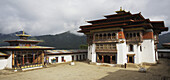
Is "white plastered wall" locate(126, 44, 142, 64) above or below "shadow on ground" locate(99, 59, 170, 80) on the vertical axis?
above

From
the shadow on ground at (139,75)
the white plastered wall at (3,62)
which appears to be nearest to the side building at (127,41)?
the shadow on ground at (139,75)

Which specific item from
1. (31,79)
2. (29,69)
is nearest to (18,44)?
(29,69)

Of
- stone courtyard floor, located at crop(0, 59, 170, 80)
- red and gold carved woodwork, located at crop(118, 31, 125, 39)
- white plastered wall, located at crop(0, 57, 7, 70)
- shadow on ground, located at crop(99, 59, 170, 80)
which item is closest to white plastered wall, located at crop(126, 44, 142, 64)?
red and gold carved woodwork, located at crop(118, 31, 125, 39)

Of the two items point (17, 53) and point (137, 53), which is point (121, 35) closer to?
point (137, 53)

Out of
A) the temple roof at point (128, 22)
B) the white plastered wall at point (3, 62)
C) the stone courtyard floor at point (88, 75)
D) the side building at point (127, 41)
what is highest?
the temple roof at point (128, 22)

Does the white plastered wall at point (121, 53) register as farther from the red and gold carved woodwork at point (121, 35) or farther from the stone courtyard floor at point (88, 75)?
the stone courtyard floor at point (88, 75)

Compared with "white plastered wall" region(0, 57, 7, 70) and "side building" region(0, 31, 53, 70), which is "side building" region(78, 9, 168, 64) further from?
"white plastered wall" region(0, 57, 7, 70)

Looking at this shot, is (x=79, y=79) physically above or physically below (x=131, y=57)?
below

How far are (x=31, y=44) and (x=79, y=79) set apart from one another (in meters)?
16.7

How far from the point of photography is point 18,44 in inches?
982

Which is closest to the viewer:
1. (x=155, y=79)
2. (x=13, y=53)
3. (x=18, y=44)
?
(x=155, y=79)

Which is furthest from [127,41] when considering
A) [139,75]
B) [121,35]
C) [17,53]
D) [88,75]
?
[17,53]

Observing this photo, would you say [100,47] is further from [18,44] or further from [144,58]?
[18,44]

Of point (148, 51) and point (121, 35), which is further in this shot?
point (148, 51)
